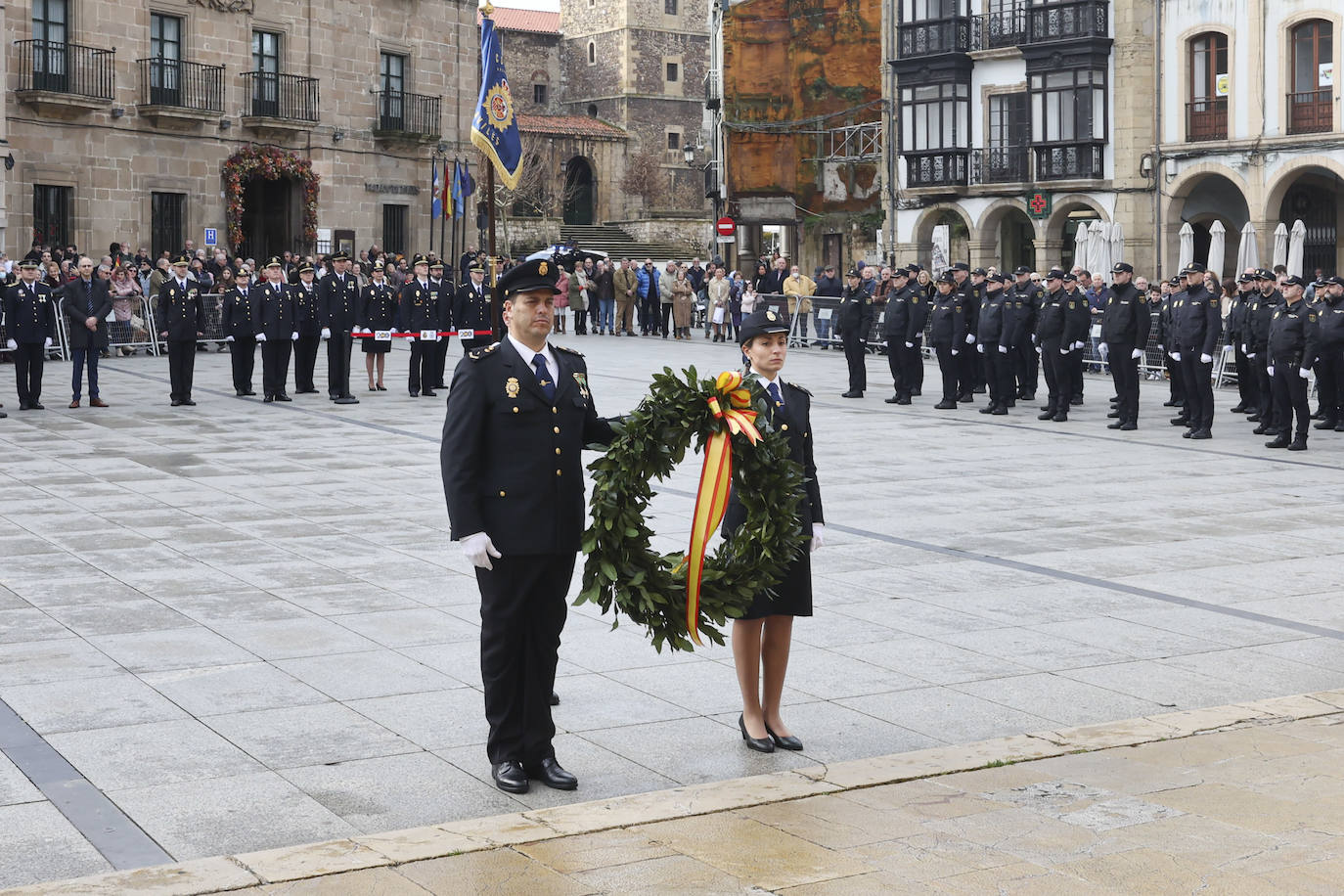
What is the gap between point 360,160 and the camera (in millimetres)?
41531

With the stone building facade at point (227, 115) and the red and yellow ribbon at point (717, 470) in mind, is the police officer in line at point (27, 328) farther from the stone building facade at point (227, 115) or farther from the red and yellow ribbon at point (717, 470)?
the stone building facade at point (227, 115)

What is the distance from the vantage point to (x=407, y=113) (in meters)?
42.5

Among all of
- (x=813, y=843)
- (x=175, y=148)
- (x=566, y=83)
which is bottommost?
(x=813, y=843)

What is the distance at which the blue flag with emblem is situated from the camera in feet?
74.4

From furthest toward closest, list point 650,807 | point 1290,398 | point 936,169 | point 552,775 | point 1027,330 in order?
1. point 936,169
2. point 1027,330
3. point 1290,398
4. point 552,775
5. point 650,807

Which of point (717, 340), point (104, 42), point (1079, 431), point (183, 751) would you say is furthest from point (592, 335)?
point (183, 751)

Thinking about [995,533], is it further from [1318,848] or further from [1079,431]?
[1079,431]

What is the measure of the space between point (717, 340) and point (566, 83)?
162 ft

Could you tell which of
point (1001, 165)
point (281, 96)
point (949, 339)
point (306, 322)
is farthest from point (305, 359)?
point (1001, 165)

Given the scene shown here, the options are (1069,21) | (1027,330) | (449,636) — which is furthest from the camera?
(1069,21)

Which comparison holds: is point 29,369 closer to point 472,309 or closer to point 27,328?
point 27,328

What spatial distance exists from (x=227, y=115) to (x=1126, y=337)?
25314 mm

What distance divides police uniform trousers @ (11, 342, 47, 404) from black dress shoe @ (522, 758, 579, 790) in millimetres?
15284

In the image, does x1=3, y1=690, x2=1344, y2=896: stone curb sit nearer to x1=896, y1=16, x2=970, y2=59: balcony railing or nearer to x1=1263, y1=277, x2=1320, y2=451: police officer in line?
x1=1263, y1=277, x2=1320, y2=451: police officer in line
